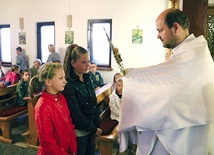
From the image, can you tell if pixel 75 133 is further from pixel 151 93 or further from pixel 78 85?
pixel 151 93

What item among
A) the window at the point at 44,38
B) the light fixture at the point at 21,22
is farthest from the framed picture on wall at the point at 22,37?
the window at the point at 44,38

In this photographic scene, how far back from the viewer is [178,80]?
1.08 meters

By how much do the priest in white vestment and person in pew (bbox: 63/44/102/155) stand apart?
2.21ft

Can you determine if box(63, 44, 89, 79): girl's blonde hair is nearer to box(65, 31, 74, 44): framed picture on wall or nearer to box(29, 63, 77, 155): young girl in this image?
box(29, 63, 77, 155): young girl

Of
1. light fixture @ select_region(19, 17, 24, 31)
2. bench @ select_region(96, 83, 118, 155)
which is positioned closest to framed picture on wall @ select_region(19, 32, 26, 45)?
light fixture @ select_region(19, 17, 24, 31)

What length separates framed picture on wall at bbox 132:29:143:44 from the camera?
6070 millimetres

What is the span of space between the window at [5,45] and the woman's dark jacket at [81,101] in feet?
23.8

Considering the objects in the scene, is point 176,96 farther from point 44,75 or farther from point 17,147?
point 17,147

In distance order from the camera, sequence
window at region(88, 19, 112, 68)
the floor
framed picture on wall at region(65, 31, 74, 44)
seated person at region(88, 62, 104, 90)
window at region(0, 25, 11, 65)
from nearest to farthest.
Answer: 1. the floor
2. seated person at region(88, 62, 104, 90)
3. window at region(88, 19, 112, 68)
4. framed picture on wall at region(65, 31, 74, 44)
5. window at region(0, 25, 11, 65)

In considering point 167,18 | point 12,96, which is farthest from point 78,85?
point 12,96

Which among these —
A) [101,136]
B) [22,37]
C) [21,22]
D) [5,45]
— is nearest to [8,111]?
[101,136]

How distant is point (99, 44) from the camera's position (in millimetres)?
6648

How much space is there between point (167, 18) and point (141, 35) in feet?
16.5

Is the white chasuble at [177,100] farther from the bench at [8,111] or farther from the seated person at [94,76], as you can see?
the seated person at [94,76]
